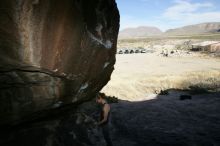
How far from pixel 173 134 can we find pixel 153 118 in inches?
73.2

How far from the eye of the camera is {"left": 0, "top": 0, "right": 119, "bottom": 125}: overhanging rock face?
14.8ft

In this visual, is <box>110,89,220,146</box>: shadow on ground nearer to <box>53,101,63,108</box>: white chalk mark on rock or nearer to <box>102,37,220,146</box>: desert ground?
<box>102,37,220,146</box>: desert ground

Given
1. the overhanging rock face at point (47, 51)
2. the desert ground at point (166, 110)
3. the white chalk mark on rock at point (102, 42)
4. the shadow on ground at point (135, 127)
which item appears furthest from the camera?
the desert ground at point (166, 110)

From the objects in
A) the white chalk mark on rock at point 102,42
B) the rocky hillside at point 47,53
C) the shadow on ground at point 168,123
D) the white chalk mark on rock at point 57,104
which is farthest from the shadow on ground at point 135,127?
the white chalk mark on rock at point 102,42

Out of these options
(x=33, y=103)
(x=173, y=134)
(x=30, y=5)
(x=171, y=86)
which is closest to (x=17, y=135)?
(x=33, y=103)

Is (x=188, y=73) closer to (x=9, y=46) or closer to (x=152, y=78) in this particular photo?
(x=152, y=78)

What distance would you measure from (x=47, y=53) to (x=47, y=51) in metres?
0.03

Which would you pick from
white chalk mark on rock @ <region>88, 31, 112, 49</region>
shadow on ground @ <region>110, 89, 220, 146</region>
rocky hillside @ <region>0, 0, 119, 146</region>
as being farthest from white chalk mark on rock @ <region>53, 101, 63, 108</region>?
shadow on ground @ <region>110, 89, 220, 146</region>

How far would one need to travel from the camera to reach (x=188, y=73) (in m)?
23.5

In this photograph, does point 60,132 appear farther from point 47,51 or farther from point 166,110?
point 166,110

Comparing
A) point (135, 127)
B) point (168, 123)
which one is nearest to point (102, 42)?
point (135, 127)

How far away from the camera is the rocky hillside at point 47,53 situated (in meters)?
4.53

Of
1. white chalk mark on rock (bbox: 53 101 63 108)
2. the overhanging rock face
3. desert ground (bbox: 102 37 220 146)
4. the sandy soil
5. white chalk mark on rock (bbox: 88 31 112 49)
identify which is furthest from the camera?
the sandy soil

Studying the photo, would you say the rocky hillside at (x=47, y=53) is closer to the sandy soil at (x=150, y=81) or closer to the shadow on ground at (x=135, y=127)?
the shadow on ground at (x=135, y=127)
